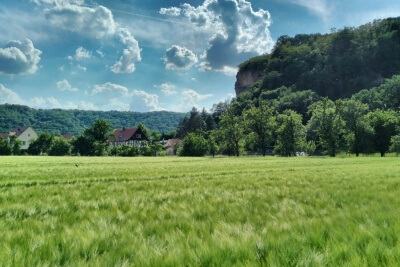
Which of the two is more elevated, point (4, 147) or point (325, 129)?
point (325, 129)

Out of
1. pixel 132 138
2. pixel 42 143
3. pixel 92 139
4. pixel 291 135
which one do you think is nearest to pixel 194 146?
pixel 291 135

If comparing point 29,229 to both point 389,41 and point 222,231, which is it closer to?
point 222,231

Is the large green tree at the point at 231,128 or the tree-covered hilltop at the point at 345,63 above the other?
the tree-covered hilltop at the point at 345,63

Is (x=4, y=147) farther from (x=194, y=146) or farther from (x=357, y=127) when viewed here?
(x=357, y=127)

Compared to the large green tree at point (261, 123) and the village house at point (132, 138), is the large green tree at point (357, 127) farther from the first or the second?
the village house at point (132, 138)

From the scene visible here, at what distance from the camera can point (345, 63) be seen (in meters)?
142

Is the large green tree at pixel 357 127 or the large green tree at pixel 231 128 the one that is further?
the large green tree at pixel 231 128

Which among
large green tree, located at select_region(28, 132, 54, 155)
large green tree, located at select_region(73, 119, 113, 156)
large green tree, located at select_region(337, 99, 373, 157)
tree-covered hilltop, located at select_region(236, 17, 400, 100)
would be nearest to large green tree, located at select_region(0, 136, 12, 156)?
large green tree, located at select_region(28, 132, 54, 155)

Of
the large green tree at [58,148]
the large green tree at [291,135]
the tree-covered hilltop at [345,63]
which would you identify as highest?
the tree-covered hilltop at [345,63]

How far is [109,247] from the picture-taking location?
2887mm

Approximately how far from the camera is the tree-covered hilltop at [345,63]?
441 feet

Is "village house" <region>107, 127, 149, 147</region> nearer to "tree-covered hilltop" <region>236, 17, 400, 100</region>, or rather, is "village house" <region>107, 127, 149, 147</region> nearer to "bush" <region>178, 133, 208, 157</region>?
"tree-covered hilltop" <region>236, 17, 400, 100</region>

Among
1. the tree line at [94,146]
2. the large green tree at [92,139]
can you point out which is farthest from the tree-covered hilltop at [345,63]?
the large green tree at [92,139]

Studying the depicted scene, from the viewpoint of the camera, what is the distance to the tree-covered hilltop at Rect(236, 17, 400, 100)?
134m
